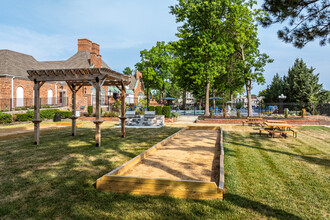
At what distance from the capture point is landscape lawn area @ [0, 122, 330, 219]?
3.73m

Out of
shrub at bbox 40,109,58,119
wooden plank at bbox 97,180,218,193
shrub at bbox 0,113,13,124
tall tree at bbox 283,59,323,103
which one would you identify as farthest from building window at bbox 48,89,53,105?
tall tree at bbox 283,59,323,103

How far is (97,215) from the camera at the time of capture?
11.9 feet

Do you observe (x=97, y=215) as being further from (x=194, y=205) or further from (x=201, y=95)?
(x=201, y=95)

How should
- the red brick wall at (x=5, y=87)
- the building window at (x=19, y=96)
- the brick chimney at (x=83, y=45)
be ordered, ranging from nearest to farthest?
the red brick wall at (x=5, y=87) → the building window at (x=19, y=96) → the brick chimney at (x=83, y=45)

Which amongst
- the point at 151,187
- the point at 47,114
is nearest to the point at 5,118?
the point at 47,114

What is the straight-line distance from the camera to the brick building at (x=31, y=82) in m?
25.3

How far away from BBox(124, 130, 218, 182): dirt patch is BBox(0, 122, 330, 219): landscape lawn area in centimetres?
67

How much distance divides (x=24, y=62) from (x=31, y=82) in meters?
3.73

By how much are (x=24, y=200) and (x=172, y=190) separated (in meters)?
2.90

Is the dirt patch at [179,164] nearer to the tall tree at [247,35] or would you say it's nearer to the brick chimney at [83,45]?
the tall tree at [247,35]

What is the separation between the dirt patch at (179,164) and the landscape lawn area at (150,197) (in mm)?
672

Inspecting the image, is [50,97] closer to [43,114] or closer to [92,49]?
[43,114]

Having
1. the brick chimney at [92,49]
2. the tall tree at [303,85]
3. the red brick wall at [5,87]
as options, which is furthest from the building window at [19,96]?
the tall tree at [303,85]

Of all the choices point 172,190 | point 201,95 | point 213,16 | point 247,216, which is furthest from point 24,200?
point 201,95
